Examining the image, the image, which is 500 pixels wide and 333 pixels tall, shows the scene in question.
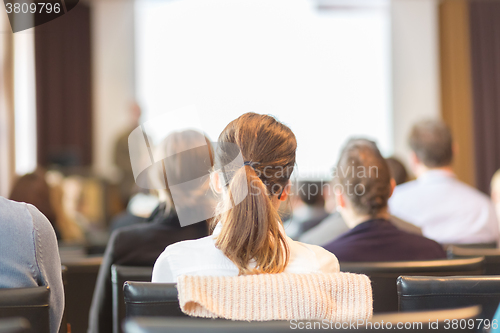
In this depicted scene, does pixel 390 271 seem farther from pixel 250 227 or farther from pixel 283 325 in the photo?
pixel 283 325

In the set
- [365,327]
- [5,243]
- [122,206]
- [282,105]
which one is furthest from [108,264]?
[282,105]

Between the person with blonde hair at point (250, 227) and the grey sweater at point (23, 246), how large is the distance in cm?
26

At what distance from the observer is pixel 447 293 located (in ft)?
2.91

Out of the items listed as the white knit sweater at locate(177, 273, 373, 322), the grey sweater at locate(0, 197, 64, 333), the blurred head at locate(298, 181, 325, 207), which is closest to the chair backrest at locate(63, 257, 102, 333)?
the grey sweater at locate(0, 197, 64, 333)

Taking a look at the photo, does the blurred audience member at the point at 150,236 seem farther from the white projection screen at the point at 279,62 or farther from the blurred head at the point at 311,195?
the white projection screen at the point at 279,62

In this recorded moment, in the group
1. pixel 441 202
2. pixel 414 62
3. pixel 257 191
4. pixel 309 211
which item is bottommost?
pixel 309 211

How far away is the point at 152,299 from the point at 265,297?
20 centimetres

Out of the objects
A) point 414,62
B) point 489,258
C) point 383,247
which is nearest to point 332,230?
point 383,247

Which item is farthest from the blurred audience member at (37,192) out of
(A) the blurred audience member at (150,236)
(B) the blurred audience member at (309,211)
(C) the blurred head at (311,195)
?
(C) the blurred head at (311,195)

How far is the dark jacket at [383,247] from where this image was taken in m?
1.43

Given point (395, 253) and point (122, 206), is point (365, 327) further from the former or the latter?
point (122, 206)

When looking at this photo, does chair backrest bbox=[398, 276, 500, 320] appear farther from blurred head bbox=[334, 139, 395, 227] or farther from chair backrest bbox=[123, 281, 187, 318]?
blurred head bbox=[334, 139, 395, 227]

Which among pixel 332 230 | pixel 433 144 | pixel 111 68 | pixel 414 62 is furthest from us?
pixel 111 68

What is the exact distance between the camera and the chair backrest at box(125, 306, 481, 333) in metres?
0.58
